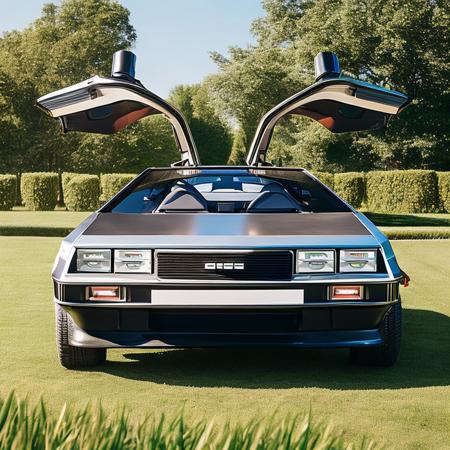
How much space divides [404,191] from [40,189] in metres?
15.1

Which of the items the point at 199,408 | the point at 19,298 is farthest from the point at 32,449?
the point at 19,298

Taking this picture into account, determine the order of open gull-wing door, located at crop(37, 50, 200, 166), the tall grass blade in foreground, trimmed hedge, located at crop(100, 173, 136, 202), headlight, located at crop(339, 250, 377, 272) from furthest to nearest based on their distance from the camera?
trimmed hedge, located at crop(100, 173, 136, 202), open gull-wing door, located at crop(37, 50, 200, 166), headlight, located at crop(339, 250, 377, 272), the tall grass blade in foreground

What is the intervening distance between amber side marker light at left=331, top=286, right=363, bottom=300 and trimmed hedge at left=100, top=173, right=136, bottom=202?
31.1m

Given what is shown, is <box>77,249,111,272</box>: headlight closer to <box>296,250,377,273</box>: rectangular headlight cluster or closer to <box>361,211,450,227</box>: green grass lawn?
<box>296,250,377,273</box>: rectangular headlight cluster

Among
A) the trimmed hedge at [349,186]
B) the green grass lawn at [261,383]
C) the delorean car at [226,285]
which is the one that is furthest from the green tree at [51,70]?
the delorean car at [226,285]

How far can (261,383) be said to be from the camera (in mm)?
Result: 5621

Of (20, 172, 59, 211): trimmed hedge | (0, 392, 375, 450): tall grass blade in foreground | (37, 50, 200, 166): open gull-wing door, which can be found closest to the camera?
(0, 392, 375, 450): tall grass blade in foreground

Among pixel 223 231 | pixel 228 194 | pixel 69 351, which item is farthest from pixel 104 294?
pixel 228 194

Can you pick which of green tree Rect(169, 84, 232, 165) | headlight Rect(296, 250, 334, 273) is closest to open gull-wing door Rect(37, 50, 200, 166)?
headlight Rect(296, 250, 334, 273)

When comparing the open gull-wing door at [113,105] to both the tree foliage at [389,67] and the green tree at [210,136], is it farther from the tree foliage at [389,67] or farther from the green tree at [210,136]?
the green tree at [210,136]

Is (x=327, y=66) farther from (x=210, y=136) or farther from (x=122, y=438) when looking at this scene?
(x=210, y=136)

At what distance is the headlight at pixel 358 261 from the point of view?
5414mm

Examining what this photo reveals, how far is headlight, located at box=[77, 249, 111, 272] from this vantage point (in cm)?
545

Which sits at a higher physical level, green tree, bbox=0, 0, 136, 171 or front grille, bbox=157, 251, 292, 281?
green tree, bbox=0, 0, 136, 171
